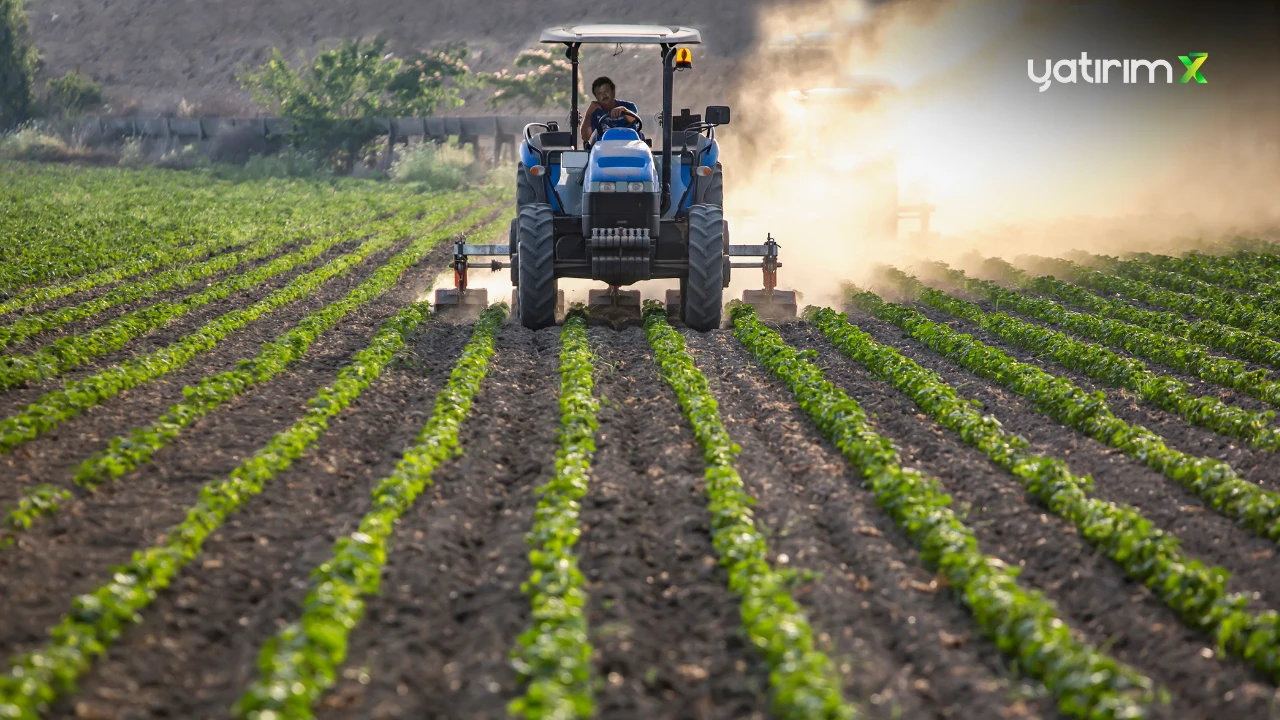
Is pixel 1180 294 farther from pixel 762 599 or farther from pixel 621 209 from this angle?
pixel 762 599

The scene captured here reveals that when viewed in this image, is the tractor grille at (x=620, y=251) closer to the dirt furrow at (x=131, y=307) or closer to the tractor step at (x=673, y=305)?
the tractor step at (x=673, y=305)

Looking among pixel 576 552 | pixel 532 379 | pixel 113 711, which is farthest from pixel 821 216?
pixel 113 711

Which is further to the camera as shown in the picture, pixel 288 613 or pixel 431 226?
pixel 431 226

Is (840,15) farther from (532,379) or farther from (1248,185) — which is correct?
(532,379)

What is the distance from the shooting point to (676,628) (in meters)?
5.72

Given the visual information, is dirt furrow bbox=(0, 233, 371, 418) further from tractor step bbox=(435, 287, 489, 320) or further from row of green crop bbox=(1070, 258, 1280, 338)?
row of green crop bbox=(1070, 258, 1280, 338)

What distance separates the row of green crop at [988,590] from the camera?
4.85 meters

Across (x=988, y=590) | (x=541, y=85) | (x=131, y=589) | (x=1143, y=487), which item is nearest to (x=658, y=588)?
(x=988, y=590)

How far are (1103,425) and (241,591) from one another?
663 cm

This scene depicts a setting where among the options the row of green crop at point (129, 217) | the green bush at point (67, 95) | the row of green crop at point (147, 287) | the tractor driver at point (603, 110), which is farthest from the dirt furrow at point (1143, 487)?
the green bush at point (67, 95)

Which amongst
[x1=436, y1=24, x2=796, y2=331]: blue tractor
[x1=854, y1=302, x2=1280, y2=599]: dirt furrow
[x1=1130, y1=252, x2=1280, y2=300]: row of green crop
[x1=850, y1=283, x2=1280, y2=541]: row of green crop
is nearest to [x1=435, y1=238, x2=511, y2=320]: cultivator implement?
[x1=436, y1=24, x2=796, y2=331]: blue tractor

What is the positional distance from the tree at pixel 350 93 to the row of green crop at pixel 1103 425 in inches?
1663

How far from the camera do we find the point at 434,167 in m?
48.5

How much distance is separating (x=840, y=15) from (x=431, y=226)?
14.3 metres
